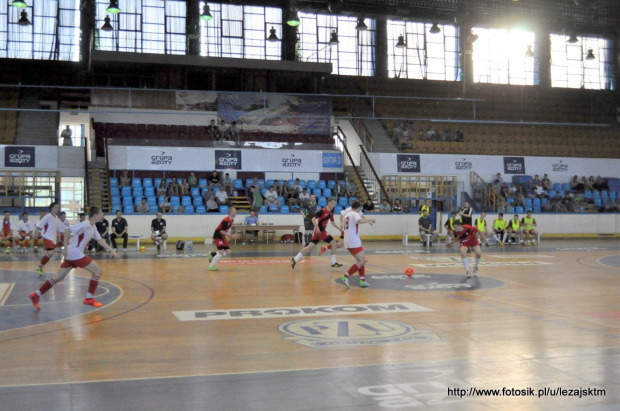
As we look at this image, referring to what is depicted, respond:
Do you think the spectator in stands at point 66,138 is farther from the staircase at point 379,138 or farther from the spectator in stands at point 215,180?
the staircase at point 379,138

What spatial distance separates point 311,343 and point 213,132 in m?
27.4

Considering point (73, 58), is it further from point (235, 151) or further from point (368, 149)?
point (368, 149)

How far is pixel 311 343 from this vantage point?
8.45 m

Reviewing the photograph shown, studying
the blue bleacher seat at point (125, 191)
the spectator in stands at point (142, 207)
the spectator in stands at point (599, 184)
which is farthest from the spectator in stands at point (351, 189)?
the spectator in stands at point (599, 184)

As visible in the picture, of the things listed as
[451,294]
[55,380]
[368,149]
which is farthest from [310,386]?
[368,149]

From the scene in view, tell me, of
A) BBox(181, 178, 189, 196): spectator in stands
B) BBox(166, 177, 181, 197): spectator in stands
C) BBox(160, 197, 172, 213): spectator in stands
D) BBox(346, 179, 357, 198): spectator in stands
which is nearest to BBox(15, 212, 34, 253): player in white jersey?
BBox(160, 197, 172, 213): spectator in stands

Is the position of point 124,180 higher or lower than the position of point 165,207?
higher

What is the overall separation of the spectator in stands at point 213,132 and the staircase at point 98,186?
5616mm

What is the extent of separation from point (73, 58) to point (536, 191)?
26.8m

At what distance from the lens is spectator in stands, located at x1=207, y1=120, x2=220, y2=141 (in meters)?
34.6

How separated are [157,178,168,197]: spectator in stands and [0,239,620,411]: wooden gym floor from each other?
1495cm

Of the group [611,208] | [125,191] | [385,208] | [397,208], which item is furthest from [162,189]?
[611,208]

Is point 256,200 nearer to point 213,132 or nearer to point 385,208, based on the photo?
point 213,132

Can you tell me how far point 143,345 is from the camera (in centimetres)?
829
